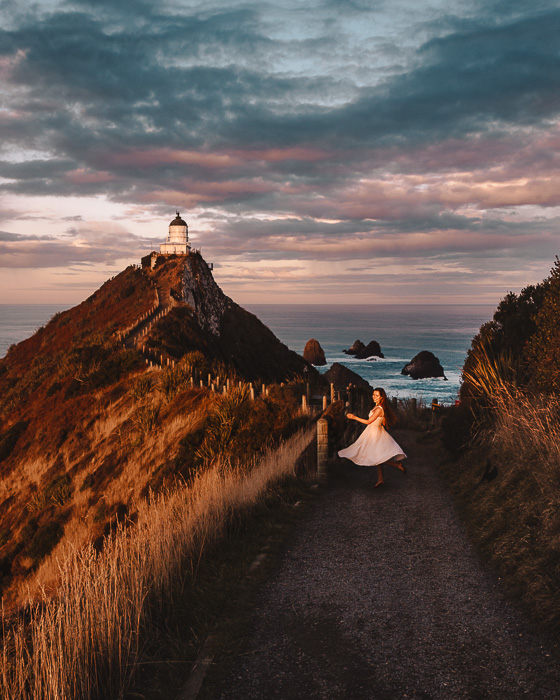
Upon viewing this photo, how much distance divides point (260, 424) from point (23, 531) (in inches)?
451

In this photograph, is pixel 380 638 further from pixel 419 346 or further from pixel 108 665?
pixel 419 346

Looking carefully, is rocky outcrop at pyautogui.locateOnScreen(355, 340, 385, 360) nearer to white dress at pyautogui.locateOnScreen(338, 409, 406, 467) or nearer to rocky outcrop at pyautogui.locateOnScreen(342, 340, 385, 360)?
rocky outcrop at pyautogui.locateOnScreen(342, 340, 385, 360)

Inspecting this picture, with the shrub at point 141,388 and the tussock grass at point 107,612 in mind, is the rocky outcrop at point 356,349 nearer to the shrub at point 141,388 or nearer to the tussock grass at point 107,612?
the shrub at point 141,388

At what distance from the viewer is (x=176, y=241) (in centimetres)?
7844

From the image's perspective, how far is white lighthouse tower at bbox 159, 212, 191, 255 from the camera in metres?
78.1

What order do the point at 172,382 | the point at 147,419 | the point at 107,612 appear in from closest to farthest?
the point at 107,612, the point at 147,419, the point at 172,382

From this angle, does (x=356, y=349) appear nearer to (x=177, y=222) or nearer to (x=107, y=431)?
(x=177, y=222)

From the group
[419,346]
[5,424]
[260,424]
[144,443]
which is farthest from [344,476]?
[419,346]

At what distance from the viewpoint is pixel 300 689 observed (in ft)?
13.6

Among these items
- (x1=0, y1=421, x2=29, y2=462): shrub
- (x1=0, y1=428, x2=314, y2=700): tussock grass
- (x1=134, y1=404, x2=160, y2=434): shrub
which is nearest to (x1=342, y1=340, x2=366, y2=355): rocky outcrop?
(x1=0, y1=421, x2=29, y2=462): shrub

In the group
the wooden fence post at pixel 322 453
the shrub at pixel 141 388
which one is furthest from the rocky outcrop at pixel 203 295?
the wooden fence post at pixel 322 453

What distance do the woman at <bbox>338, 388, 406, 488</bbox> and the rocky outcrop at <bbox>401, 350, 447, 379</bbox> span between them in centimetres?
7568

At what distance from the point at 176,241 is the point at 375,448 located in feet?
238

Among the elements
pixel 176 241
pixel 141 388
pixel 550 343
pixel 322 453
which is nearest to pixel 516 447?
pixel 550 343
